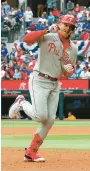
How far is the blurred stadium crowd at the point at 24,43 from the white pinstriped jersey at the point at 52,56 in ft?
43.5

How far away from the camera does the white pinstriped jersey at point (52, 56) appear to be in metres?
8.38

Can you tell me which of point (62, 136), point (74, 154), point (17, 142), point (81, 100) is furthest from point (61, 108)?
point (74, 154)

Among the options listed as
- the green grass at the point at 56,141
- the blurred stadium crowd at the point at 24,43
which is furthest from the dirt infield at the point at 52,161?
the blurred stadium crowd at the point at 24,43

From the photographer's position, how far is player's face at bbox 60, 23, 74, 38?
8258 millimetres

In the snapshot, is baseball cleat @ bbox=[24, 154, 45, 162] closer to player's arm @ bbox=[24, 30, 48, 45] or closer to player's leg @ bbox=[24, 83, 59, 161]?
player's leg @ bbox=[24, 83, 59, 161]

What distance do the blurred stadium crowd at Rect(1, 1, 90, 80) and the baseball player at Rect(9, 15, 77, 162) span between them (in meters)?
13.2

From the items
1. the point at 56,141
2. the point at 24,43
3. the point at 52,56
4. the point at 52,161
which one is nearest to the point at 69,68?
the point at 52,56

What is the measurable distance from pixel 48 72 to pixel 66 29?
674 mm

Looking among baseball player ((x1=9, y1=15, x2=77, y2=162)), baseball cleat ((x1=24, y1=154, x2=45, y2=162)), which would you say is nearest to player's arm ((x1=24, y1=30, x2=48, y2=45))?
baseball player ((x1=9, y1=15, x2=77, y2=162))

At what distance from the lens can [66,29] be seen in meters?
8.28

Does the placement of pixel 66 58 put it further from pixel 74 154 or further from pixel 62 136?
pixel 62 136

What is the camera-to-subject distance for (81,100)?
875 inches

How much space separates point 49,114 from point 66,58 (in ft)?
2.76

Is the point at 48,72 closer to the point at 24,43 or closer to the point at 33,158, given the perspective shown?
the point at 33,158
